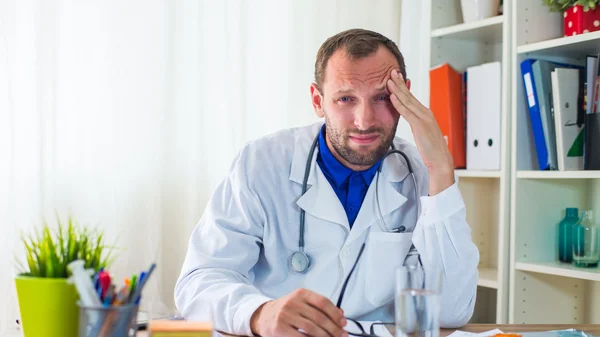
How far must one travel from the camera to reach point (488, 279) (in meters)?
2.42

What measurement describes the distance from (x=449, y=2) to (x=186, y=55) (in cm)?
108

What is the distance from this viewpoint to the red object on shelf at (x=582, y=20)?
2156 mm

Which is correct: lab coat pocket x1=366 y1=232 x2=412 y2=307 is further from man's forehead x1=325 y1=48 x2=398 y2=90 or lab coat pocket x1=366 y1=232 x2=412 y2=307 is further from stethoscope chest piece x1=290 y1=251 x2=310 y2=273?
man's forehead x1=325 y1=48 x2=398 y2=90

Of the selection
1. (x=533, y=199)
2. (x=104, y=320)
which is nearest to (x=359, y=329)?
(x=104, y=320)

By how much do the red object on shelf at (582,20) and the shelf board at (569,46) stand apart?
0.04 meters

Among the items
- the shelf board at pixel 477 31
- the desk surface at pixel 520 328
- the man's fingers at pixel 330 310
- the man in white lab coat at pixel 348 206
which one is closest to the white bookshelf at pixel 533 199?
the shelf board at pixel 477 31

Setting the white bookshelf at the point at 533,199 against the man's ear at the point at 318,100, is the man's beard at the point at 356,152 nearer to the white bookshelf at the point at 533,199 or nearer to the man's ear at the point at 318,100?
the man's ear at the point at 318,100

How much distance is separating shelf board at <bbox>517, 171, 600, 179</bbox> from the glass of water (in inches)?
51.0

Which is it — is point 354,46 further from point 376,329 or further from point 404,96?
point 376,329

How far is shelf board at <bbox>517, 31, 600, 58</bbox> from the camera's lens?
211 centimetres

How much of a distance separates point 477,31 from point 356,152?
3.96 feet

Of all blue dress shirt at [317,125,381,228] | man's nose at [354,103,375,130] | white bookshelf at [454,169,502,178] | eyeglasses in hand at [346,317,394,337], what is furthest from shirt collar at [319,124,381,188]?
white bookshelf at [454,169,502,178]

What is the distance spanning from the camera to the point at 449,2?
273 cm

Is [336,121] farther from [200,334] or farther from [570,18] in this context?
[570,18]
